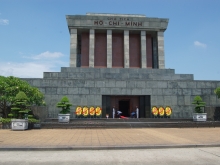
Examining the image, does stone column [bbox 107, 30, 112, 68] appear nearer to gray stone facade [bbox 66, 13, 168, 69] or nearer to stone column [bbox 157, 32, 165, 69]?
gray stone facade [bbox 66, 13, 168, 69]

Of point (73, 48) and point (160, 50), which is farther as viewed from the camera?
point (160, 50)

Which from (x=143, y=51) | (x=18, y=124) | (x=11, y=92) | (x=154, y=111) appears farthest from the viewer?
(x=143, y=51)

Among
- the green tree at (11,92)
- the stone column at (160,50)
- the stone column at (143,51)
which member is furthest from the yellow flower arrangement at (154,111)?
the green tree at (11,92)

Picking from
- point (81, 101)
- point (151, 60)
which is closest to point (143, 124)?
point (81, 101)

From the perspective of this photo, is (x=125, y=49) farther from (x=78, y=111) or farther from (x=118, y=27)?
(x=78, y=111)

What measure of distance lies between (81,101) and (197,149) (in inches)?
635

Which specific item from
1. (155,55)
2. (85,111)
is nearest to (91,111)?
(85,111)

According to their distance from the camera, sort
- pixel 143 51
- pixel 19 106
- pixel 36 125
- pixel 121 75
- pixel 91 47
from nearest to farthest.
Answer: pixel 19 106 → pixel 36 125 → pixel 121 75 → pixel 91 47 → pixel 143 51

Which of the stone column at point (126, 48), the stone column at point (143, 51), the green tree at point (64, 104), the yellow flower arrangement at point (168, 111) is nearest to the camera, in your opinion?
the green tree at point (64, 104)

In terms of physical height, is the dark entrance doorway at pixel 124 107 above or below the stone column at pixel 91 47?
below

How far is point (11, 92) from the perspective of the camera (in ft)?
59.9

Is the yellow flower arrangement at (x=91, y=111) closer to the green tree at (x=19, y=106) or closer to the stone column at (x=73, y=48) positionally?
the green tree at (x=19, y=106)

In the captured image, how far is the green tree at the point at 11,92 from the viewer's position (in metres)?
18.1

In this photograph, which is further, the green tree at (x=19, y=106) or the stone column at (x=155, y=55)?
the stone column at (x=155, y=55)
